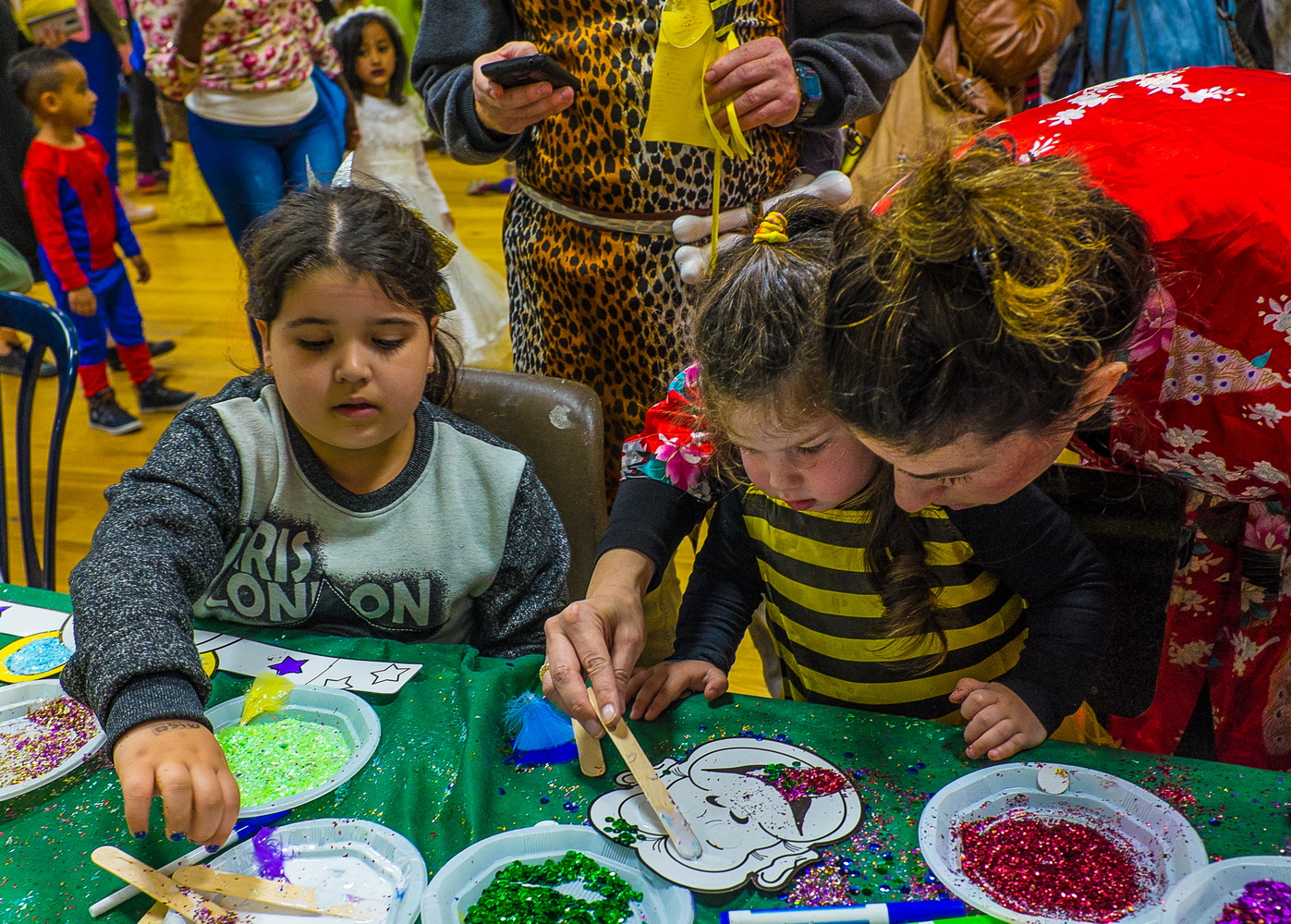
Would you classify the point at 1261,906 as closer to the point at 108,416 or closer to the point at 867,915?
the point at 867,915

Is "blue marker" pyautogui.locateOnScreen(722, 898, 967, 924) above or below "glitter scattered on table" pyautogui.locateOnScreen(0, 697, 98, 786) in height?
above

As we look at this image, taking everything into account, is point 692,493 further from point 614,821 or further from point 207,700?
point 207,700

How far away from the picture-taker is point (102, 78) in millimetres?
4441

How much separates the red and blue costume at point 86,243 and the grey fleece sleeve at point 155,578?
2082 mm

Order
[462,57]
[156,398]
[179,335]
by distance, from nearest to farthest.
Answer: [462,57], [156,398], [179,335]

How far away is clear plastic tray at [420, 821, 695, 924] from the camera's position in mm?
732

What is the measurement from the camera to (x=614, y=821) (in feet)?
2.65

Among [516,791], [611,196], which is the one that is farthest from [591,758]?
[611,196]

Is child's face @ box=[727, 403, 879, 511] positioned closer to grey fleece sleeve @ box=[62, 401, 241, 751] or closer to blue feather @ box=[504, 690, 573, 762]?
blue feather @ box=[504, 690, 573, 762]

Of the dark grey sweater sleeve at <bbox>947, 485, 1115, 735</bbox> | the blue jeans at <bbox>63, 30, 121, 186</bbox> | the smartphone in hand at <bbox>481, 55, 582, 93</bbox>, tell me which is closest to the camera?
the dark grey sweater sleeve at <bbox>947, 485, 1115, 735</bbox>

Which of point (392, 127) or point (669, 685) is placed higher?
point (392, 127)

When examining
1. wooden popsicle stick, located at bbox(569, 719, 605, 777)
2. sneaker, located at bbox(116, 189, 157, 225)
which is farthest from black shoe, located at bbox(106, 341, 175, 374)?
wooden popsicle stick, located at bbox(569, 719, 605, 777)

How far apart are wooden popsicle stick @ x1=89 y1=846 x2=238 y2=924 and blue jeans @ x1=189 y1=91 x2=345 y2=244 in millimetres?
2151

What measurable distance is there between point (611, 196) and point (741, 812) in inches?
32.4
